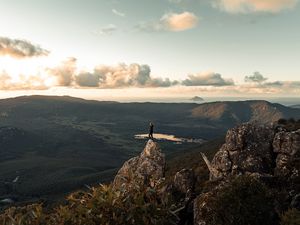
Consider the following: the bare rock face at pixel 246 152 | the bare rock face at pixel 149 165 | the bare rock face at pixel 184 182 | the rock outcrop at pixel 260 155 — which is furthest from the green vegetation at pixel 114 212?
the bare rock face at pixel 149 165

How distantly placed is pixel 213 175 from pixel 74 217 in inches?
911

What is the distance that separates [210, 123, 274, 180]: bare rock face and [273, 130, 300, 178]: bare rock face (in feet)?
4.40

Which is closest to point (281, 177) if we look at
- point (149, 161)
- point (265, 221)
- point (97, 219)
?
point (265, 221)

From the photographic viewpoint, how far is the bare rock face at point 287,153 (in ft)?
144

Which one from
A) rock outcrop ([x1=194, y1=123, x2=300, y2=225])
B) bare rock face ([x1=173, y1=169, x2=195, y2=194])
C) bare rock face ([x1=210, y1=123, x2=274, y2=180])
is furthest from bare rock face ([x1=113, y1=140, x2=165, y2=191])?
bare rock face ([x1=210, y1=123, x2=274, y2=180])

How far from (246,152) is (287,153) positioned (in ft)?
17.1

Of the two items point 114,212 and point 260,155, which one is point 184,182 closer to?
point 260,155

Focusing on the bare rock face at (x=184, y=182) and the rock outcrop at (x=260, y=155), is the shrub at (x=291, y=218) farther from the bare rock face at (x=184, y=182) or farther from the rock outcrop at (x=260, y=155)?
the bare rock face at (x=184, y=182)

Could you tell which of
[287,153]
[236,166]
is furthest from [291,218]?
[236,166]

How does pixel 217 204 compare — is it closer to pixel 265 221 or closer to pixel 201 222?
pixel 201 222

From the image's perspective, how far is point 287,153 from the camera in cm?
4647

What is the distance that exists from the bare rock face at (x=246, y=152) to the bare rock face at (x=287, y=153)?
4.40ft

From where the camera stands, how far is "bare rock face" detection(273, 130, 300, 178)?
43.9 meters

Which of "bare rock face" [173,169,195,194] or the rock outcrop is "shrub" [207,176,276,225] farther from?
"bare rock face" [173,169,195,194]
